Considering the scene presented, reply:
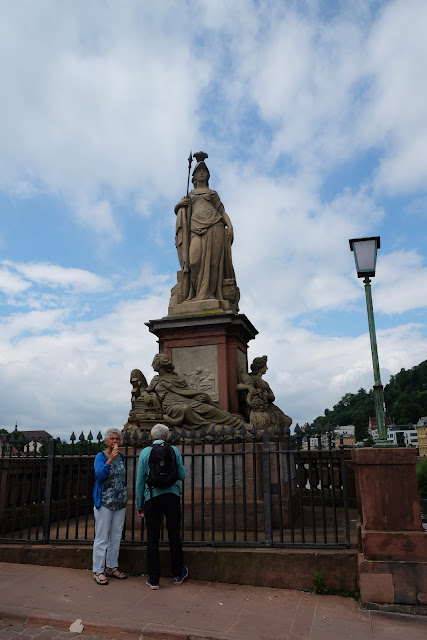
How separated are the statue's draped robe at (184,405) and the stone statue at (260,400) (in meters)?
0.34

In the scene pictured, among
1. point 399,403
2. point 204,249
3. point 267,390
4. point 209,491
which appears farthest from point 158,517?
point 399,403

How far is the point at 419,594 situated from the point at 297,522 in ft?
8.47

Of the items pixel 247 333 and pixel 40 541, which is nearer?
pixel 40 541

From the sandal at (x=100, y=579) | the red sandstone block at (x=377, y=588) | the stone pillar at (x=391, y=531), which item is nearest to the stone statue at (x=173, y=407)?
the sandal at (x=100, y=579)

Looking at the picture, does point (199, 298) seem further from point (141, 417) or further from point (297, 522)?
point (297, 522)

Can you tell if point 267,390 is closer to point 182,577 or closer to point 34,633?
point 182,577

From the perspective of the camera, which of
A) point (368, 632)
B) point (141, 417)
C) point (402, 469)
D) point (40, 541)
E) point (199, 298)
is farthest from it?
point (199, 298)

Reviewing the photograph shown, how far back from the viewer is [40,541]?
6422mm

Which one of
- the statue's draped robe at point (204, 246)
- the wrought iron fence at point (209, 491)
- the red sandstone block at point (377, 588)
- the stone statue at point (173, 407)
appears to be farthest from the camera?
the statue's draped robe at point (204, 246)

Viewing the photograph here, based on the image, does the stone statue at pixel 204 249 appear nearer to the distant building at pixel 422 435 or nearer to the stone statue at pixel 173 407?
the stone statue at pixel 173 407

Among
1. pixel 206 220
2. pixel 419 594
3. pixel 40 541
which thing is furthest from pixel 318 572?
pixel 206 220

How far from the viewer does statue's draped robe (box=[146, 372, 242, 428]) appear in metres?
7.89

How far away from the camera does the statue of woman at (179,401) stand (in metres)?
7.89

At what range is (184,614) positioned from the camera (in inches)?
183
